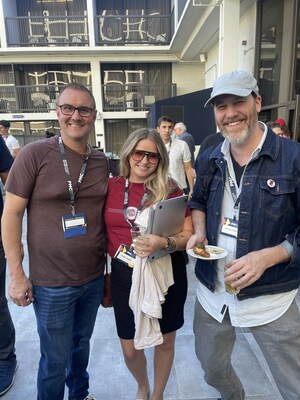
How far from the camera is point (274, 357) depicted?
146cm

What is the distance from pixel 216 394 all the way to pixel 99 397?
2.79 feet

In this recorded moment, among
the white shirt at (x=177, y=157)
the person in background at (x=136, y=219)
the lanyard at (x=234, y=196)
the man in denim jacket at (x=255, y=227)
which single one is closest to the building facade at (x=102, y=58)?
the white shirt at (x=177, y=157)

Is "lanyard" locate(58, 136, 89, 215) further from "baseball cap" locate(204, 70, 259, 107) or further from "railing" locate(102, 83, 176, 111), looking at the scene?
→ "railing" locate(102, 83, 176, 111)

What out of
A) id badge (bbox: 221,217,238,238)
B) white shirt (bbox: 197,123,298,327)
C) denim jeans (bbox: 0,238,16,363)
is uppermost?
id badge (bbox: 221,217,238,238)

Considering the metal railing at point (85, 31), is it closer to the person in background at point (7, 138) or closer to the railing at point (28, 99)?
the railing at point (28, 99)

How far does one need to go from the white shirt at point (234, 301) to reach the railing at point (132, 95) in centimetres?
1315

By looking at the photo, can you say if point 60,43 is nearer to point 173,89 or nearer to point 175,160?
point 173,89

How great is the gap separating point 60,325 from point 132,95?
1358cm

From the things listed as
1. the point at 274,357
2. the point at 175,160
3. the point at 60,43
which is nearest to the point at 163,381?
the point at 274,357

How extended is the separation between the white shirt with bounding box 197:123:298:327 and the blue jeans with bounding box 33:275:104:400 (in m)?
0.73

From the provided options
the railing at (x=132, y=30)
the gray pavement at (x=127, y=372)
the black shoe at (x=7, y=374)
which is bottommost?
the gray pavement at (x=127, y=372)

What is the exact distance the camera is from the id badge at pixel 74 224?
1.60m

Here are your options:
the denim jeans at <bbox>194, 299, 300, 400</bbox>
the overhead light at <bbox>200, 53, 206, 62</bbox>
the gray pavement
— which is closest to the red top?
the denim jeans at <bbox>194, 299, 300, 400</bbox>

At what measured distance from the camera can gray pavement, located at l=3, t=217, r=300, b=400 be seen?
2.13 meters
